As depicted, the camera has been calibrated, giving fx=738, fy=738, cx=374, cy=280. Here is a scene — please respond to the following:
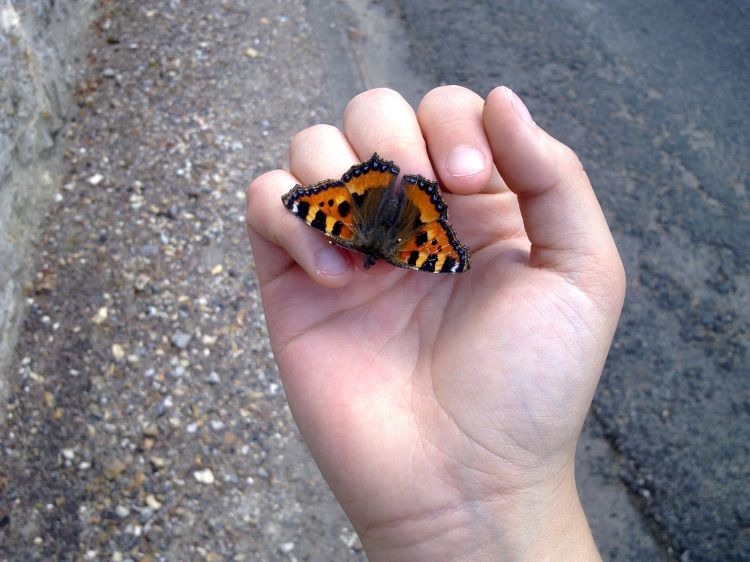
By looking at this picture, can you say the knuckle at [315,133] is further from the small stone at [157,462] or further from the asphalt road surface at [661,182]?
the asphalt road surface at [661,182]

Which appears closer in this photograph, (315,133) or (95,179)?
(315,133)

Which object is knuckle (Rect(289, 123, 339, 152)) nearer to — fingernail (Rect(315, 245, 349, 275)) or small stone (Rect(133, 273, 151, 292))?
fingernail (Rect(315, 245, 349, 275))

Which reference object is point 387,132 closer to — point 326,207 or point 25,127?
point 326,207

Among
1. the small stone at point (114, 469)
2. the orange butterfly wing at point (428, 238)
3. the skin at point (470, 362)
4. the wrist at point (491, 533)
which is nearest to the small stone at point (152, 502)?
the small stone at point (114, 469)

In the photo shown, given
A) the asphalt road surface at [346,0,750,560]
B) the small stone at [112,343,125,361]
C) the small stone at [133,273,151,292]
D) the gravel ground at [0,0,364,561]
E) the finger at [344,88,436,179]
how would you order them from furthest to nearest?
the small stone at [133,273,151,292], the small stone at [112,343,125,361], the asphalt road surface at [346,0,750,560], the gravel ground at [0,0,364,561], the finger at [344,88,436,179]

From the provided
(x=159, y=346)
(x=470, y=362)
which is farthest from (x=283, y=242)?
(x=159, y=346)

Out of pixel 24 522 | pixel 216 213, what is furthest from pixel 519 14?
pixel 24 522

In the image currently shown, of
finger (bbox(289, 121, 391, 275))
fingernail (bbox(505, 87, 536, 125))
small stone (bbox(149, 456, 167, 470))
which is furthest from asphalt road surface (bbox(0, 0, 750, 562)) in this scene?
fingernail (bbox(505, 87, 536, 125))
